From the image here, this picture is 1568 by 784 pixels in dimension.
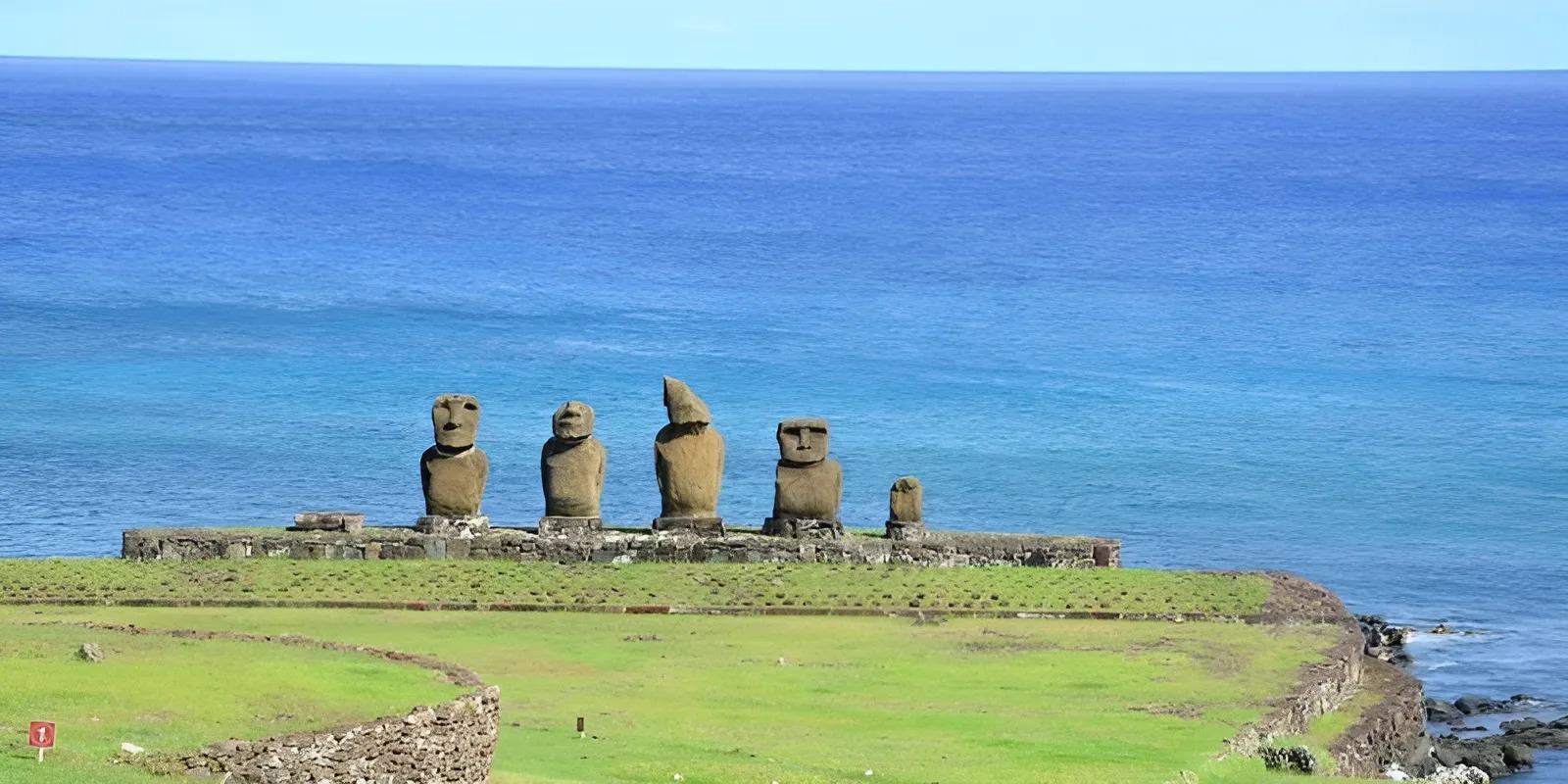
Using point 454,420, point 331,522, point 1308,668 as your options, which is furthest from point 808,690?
point 331,522

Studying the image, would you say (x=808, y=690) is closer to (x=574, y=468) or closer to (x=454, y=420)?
(x=574, y=468)

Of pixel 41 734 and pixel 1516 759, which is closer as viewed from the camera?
pixel 41 734

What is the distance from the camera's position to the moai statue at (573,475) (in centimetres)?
3975

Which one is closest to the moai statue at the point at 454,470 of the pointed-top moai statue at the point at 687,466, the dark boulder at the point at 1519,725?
the pointed-top moai statue at the point at 687,466

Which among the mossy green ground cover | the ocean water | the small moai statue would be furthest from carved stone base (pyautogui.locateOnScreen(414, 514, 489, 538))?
the ocean water

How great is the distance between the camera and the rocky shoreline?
34406mm

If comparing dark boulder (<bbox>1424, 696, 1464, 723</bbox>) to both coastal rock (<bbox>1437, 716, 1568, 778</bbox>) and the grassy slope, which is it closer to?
coastal rock (<bbox>1437, 716, 1568, 778</bbox>)

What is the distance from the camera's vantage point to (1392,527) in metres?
59.4

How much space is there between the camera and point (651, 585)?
121 ft

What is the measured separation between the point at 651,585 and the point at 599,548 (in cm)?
229

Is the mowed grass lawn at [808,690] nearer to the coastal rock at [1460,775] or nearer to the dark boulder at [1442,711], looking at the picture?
the coastal rock at [1460,775]

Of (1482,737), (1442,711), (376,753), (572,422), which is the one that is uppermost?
(572,422)

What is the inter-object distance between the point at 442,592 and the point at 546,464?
436cm

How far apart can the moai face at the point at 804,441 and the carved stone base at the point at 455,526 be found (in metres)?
4.88
